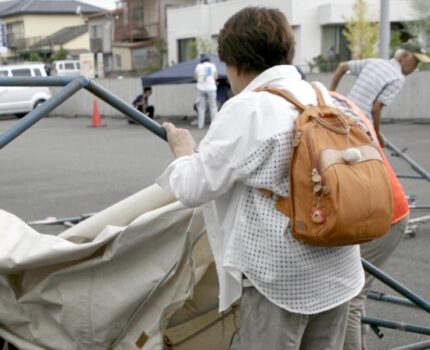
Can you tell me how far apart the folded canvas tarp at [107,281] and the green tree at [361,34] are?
28.8 m

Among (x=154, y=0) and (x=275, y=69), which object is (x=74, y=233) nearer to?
(x=275, y=69)

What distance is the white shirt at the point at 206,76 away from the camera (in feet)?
67.2

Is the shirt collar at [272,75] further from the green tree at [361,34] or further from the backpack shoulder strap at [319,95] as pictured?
the green tree at [361,34]

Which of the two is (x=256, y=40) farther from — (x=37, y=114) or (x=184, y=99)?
(x=184, y=99)

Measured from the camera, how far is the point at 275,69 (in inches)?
97.1

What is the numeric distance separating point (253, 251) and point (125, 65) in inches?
2210

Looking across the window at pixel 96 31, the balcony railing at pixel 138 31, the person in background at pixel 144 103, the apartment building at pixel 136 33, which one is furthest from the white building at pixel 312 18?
the window at pixel 96 31

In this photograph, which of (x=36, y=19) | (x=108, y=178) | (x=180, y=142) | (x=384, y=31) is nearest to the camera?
(x=180, y=142)

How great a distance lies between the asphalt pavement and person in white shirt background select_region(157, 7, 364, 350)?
2292 millimetres

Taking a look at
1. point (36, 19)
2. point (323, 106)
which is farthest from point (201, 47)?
point (36, 19)

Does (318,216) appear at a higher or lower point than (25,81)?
lower

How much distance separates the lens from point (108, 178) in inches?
452

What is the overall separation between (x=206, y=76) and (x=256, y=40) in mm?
18330

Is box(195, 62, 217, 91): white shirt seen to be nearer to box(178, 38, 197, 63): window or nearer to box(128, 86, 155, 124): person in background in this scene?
box(128, 86, 155, 124): person in background
